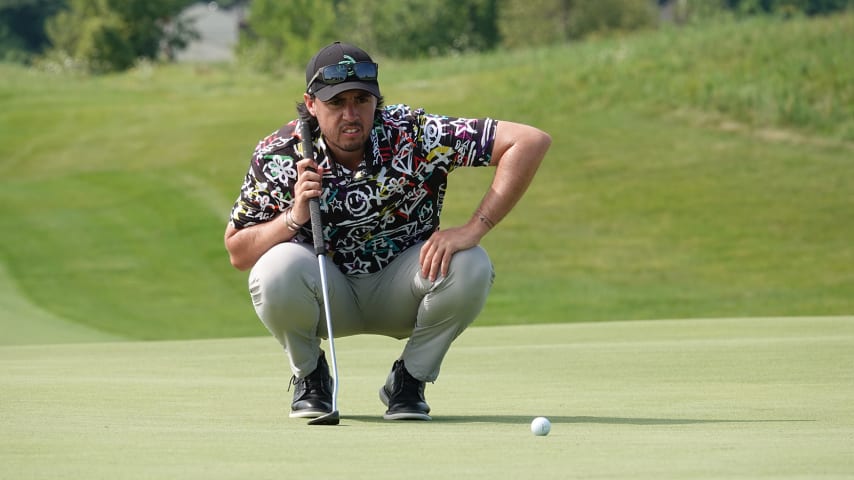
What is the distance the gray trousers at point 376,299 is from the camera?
512 centimetres

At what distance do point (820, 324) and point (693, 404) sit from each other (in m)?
5.12

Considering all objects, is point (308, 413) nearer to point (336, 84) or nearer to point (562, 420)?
point (562, 420)

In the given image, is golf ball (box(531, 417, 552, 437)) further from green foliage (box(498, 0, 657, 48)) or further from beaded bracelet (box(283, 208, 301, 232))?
green foliage (box(498, 0, 657, 48))

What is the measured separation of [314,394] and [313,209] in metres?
0.66

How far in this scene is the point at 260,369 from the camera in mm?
7648

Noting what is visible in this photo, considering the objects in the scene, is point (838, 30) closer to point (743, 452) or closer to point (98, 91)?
point (98, 91)

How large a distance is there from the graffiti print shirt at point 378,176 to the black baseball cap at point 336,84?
207 mm

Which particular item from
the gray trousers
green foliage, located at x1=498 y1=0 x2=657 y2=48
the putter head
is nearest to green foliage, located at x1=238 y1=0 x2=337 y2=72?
green foliage, located at x1=498 y1=0 x2=657 y2=48

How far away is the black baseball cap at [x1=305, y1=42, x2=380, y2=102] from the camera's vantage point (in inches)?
197

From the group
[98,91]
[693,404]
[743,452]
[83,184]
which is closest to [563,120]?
[83,184]

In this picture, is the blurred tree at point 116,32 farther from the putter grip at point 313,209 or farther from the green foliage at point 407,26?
the putter grip at point 313,209

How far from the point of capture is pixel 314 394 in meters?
5.15

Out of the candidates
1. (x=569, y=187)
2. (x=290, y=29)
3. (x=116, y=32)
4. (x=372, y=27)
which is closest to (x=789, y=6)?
(x=372, y=27)

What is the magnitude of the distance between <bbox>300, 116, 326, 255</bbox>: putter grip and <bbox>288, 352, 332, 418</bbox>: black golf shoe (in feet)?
1.53
